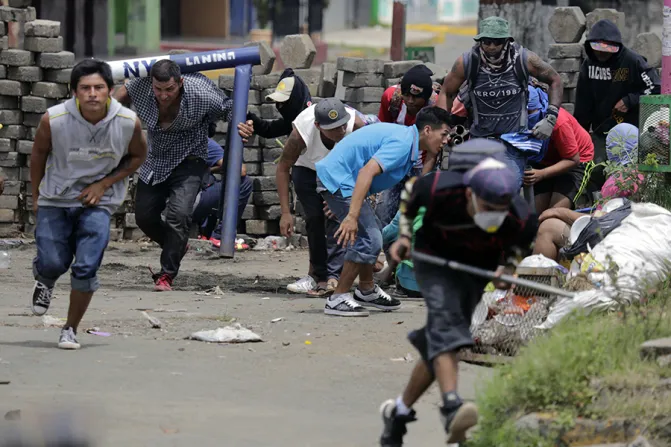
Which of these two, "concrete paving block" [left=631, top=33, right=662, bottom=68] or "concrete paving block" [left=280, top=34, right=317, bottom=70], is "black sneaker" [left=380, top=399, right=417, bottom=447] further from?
"concrete paving block" [left=631, top=33, right=662, bottom=68]

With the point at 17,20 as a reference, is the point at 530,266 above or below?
below

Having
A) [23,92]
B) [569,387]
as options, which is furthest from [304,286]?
[569,387]

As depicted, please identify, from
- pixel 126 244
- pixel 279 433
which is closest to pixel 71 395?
pixel 279 433

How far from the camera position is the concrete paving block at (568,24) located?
12531 mm

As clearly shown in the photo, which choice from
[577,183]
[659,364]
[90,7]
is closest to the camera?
[659,364]

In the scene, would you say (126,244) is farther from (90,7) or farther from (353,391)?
(90,7)

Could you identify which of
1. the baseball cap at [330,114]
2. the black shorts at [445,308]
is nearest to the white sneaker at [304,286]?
the baseball cap at [330,114]

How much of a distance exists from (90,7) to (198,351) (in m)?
23.6

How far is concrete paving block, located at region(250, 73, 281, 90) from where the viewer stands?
1268 cm

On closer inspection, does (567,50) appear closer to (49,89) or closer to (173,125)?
(173,125)

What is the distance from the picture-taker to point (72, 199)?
24.6ft

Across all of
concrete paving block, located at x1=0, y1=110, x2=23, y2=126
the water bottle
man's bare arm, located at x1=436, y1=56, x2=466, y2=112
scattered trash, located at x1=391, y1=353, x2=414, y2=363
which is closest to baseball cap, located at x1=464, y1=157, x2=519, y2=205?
scattered trash, located at x1=391, y1=353, x2=414, y2=363

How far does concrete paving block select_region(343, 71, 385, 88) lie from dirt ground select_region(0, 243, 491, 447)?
3.11 metres

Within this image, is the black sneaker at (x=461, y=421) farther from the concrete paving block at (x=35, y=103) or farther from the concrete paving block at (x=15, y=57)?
the concrete paving block at (x=15, y=57)
